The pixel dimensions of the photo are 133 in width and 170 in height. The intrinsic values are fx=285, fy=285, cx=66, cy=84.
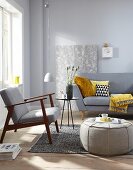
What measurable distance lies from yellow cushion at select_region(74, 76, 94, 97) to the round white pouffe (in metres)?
2.27

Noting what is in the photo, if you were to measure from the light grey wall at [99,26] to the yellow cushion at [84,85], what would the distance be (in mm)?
1102

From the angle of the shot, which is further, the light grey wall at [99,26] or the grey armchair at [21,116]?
the light grey wall at [99,26]

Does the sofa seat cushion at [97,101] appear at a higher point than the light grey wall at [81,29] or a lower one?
lower

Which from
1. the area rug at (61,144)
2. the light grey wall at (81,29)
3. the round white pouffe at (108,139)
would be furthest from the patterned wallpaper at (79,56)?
the round white pouffe at (108,139)

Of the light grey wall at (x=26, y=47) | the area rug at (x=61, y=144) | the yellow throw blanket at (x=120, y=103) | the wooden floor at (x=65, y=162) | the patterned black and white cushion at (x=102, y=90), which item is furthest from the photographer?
the light grey wall at (x=26, y=47)

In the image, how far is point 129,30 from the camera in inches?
264

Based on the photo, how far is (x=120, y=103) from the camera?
546 centimetres

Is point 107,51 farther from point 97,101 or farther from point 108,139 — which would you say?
point 108,139

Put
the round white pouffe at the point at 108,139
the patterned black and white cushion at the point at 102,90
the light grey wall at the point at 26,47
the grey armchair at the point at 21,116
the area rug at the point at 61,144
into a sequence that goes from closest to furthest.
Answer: the round white pouffe at the point at 108,139, the area rug at the point at 61,144, the grey armchair at the point at 21,116, the patterned black and white cushion at the point at 102,90, the light grey wall at the point at 26,47

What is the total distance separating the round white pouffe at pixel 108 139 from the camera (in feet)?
11.0

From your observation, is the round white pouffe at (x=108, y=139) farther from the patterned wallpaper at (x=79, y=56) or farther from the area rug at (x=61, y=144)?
the patterned wallpaper at (x=79, y=56)

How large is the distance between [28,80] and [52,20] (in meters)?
1.57

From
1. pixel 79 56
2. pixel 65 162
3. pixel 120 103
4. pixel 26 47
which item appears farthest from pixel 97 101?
pixel 65 162

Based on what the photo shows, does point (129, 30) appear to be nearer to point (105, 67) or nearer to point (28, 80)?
point (105, 67)
